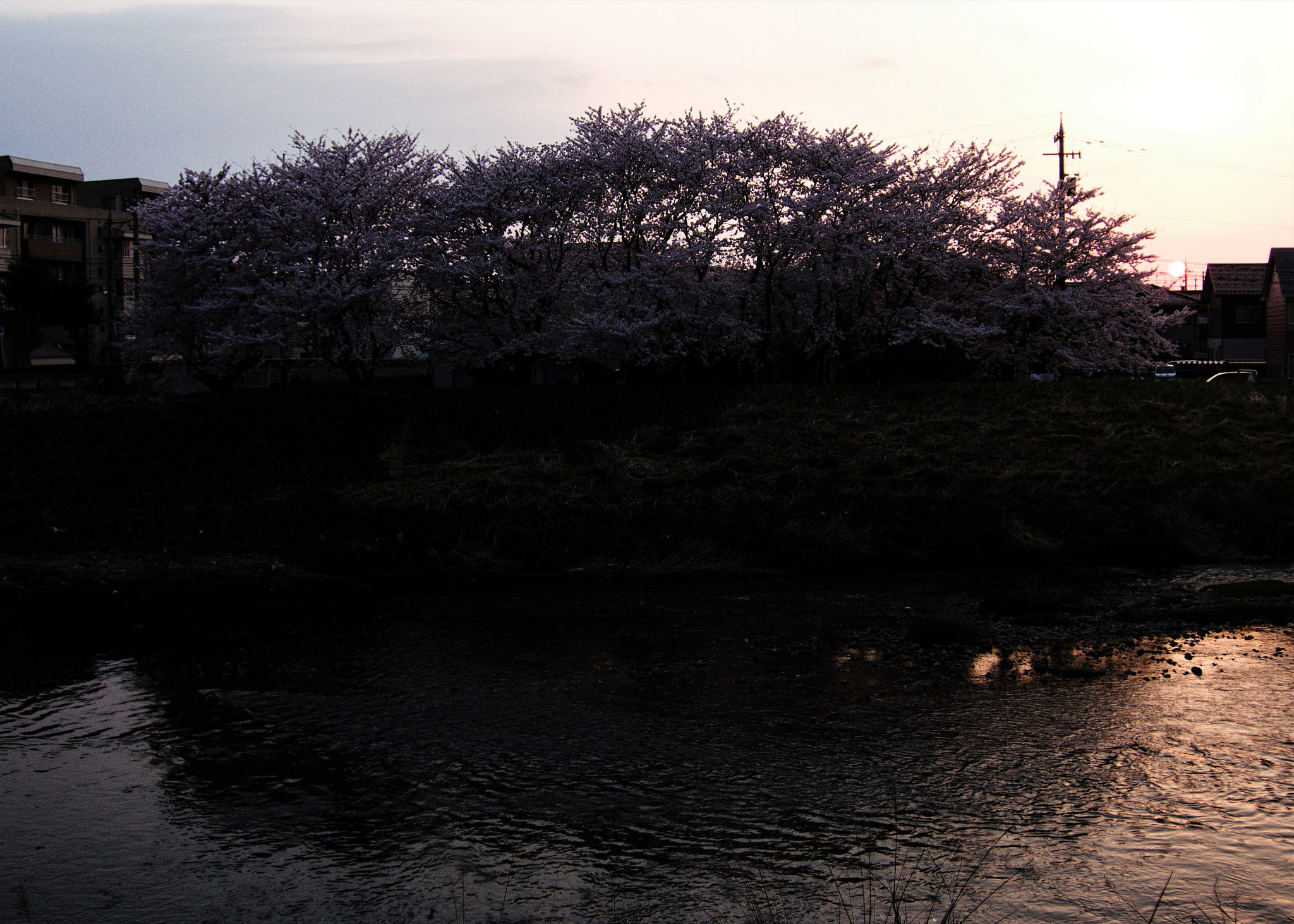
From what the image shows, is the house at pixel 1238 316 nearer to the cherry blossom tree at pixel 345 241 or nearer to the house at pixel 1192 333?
the house at pixel 1192 333

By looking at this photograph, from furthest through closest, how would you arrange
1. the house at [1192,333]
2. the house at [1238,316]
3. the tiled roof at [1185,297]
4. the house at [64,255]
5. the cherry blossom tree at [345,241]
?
the house at [1192,333] < the house at [1238,316] < the tiled roof at [1185,297] < the house at [64,255] < the cherry blossom tree at [345,241]

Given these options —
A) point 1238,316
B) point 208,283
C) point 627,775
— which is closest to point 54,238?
point 208,283

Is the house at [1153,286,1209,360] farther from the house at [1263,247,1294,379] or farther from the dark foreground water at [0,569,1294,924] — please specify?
the dark foreground water at [0,569,1294,924]

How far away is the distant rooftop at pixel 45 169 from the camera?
76.2 meters

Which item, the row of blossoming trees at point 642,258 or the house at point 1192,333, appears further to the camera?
the house at point 1192,333

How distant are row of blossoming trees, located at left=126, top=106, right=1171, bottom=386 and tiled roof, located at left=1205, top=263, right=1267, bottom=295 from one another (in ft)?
164

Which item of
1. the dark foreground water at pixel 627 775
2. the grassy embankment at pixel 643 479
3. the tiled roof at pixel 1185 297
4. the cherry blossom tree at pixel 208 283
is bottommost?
the dark foreground water at pixel 627 775

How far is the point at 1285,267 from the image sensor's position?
69.4 meters

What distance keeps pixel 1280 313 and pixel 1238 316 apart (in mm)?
12586

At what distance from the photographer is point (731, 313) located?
33938 millimetres

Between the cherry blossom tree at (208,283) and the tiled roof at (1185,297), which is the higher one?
the tiled roof at (1185,297)

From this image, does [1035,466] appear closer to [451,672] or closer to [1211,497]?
[1211,497]

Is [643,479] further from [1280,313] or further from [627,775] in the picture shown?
A: [1280,313]

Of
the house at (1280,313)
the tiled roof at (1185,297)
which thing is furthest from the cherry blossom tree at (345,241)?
the house at (1280,313)
